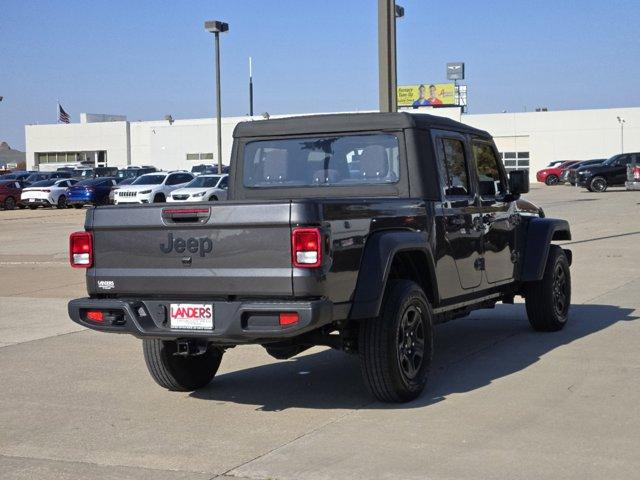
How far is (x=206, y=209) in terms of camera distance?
6.68 meters

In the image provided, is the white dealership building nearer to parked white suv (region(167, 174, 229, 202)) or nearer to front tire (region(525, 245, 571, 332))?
parked white suv (region(167, 174, 229, 202))

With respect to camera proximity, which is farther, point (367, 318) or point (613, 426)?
point (367, 318)

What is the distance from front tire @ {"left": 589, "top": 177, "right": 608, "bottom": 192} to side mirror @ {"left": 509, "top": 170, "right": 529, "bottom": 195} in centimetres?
3981

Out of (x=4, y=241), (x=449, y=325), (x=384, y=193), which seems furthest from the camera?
(x=4, y=241)

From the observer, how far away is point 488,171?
939 centimetres

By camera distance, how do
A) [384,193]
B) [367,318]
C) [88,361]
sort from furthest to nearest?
1. [88,361]
2. [384,193]
3. [367,318]

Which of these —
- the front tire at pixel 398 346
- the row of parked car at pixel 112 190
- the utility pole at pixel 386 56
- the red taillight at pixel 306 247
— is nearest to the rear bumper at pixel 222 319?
the red taillight at pixel 306 247

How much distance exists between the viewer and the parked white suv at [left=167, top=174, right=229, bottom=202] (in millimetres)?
36250

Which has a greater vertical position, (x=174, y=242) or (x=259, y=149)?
(x=259, y=149)

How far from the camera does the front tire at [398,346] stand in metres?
6.99

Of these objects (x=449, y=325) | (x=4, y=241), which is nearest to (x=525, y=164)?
(x=4, y=241)

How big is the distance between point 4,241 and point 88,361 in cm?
1766

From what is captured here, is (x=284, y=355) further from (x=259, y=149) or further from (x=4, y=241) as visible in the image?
(x=4, y=241)

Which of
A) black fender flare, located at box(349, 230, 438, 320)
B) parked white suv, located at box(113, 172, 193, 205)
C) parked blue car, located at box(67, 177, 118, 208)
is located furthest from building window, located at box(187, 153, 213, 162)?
black fender flare, located at box(349, 230, 438, 320)
